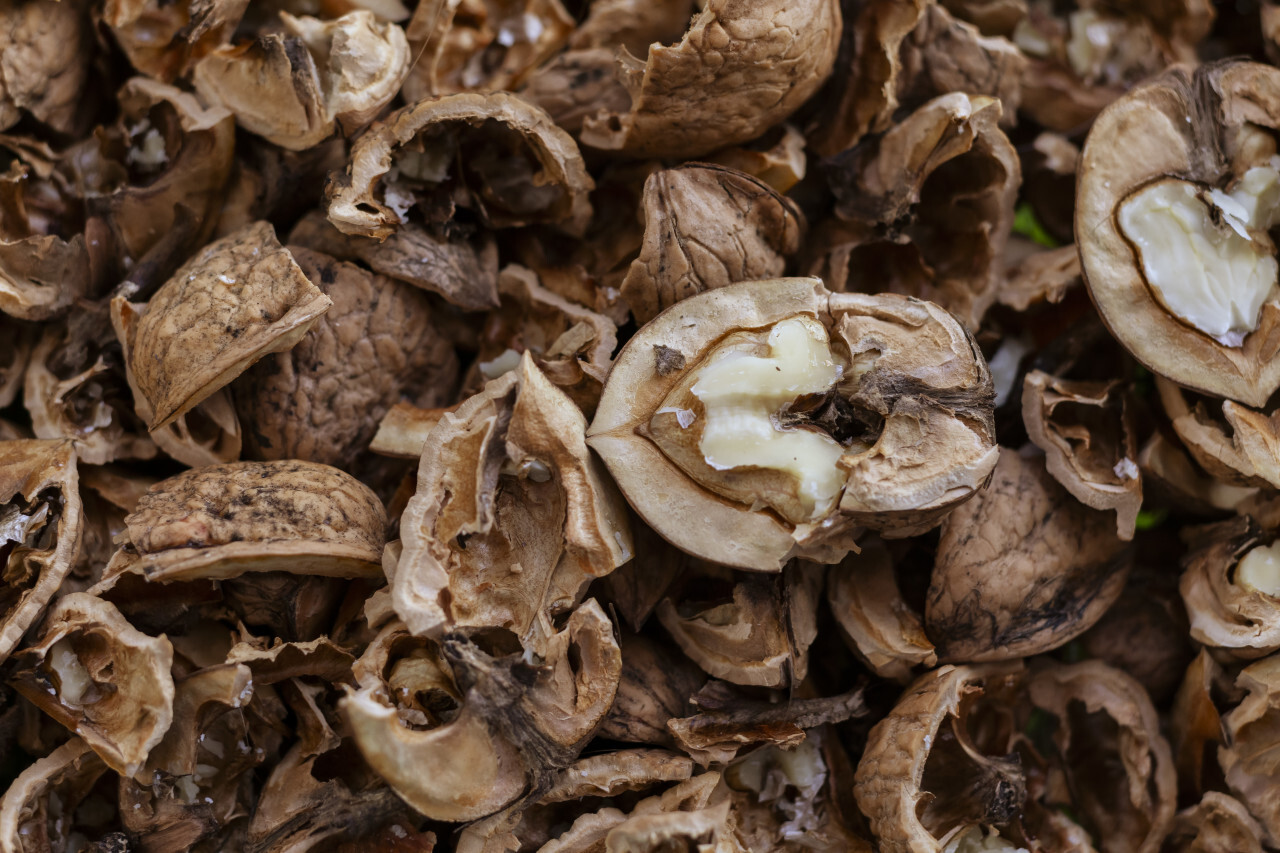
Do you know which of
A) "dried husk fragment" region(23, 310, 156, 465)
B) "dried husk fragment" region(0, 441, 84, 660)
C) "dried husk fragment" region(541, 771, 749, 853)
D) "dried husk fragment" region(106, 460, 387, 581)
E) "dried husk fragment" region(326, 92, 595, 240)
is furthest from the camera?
"dried husk fragment" region(23, 310, 156, 465)

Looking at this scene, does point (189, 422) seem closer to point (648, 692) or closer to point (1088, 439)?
point (648, 692)

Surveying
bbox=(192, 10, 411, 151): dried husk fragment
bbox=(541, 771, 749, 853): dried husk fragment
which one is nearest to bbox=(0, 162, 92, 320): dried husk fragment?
bbox=(192, 10, 411, 151): dried husk fragment

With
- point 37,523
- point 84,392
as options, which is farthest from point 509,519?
point 84,392

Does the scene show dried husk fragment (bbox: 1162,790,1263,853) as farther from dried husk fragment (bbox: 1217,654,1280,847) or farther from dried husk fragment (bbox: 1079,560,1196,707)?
dried husk fragment (bbox: 1079,560,1196,707)

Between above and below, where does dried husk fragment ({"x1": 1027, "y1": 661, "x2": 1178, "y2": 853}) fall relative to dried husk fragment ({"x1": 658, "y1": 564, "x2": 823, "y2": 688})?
below

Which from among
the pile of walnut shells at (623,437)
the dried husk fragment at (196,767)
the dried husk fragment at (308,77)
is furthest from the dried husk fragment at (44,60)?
the dried husk fragment at (196,767)

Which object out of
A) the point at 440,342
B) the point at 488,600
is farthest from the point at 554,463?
the point at 440,342

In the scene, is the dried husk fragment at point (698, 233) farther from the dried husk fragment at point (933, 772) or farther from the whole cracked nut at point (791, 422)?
the dried husk fragment at point (933, 772)
